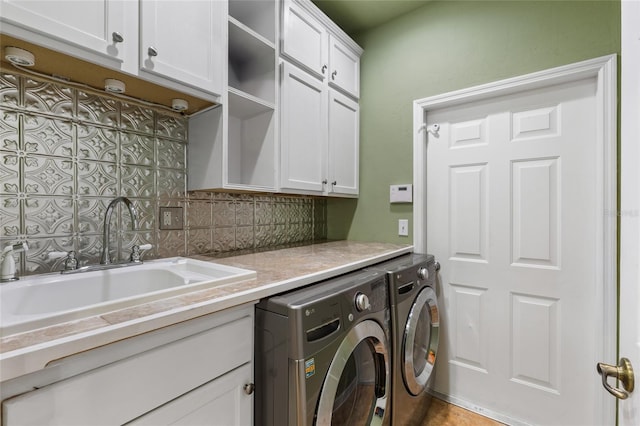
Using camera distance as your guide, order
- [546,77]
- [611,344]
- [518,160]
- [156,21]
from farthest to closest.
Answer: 1. [518,160]
2. [546,77]
3. [611,344]
4. [156,21]

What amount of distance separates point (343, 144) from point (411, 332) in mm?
1348

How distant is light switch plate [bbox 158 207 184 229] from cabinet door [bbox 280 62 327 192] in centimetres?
57

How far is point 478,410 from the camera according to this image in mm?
1903

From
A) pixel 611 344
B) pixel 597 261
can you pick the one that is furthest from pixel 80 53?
pixel 611 344

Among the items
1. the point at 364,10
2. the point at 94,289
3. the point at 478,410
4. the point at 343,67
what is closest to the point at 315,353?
the point at 94,289

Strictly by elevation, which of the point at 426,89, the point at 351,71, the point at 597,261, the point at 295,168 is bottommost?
the point at 597,261

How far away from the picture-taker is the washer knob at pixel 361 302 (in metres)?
1.15

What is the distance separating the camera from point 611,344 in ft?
4.88

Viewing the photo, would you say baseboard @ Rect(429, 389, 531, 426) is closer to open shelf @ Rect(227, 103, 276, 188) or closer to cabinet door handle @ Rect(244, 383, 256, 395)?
cabinet door handle @ Rect(244, 383, 256, 395)

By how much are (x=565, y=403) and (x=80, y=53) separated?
2.77 metres

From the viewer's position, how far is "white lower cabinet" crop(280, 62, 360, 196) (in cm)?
175

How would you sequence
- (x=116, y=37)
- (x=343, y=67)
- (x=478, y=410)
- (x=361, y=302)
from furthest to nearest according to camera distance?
(x=343, y=67) → (x=478, y=410) → (x=361, y=302) → (x=116, y=37)

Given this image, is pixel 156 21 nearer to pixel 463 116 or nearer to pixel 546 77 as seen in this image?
pixel 463 116

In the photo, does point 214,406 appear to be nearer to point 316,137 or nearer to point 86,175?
point 86,175
